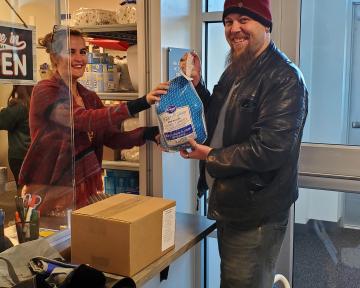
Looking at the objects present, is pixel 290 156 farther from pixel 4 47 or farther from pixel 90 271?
pixel 4 47

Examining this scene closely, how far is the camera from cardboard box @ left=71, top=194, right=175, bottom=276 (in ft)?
5.32

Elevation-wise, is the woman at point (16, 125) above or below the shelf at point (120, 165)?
above

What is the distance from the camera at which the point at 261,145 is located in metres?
1.78

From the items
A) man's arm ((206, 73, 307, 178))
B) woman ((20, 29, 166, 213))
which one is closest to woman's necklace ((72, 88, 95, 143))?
woman ((20, 29, 166, 213))

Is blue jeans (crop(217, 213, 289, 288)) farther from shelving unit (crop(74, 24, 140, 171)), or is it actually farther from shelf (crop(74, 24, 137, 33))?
shelf (crop(74, 24, 137, 33))

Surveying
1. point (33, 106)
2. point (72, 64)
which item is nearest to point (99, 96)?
point (72, 64)

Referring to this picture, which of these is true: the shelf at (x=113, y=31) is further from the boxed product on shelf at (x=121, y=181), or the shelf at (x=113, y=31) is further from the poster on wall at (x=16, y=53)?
the boxed product on shelf at (x=121, y=181)

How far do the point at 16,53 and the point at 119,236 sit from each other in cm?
81

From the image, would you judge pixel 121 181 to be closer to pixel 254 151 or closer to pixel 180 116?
pixel 180 116

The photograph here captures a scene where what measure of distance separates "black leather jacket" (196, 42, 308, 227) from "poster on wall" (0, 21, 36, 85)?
0.80 metres

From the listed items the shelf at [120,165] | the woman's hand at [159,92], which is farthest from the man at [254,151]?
the shelf at [120,165]

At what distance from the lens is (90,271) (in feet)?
4.59

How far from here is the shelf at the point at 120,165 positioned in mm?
2654

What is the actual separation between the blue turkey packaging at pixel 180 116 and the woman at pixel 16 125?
0.63m
